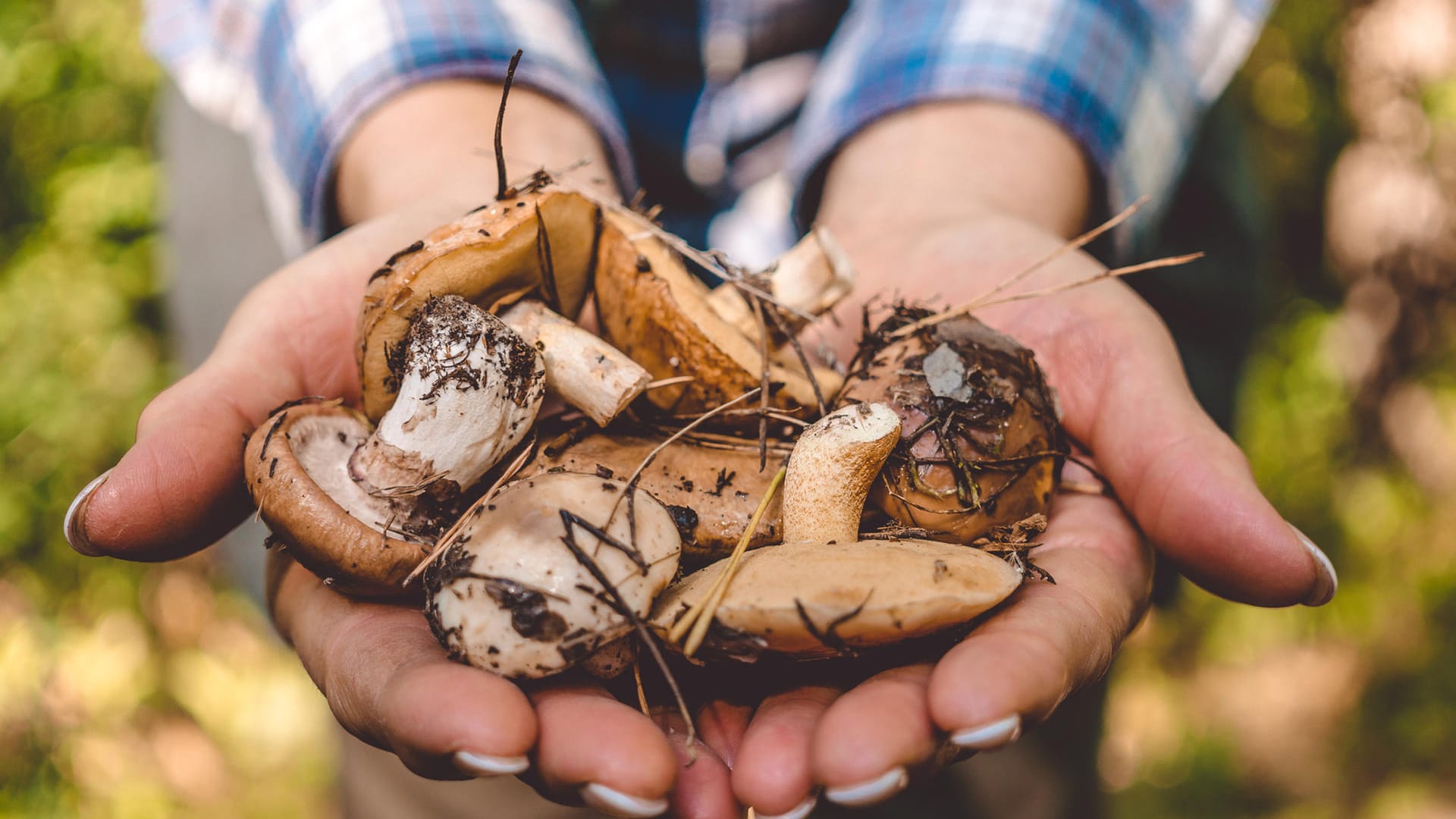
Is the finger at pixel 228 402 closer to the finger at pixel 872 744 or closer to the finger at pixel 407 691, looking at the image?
the finger at pixel 407 691

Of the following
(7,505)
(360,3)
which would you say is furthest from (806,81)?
(7,505)

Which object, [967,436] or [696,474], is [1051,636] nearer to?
[967,436]

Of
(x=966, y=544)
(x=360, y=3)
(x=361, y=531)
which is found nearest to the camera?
(x=361, y=531)

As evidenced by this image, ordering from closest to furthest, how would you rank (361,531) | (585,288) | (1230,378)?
(361,531) < (585,288) < (1230,378)

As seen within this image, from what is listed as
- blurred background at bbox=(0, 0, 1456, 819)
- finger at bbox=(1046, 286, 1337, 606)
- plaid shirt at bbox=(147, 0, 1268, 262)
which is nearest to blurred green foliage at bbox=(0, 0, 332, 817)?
blurred background at bbox=(0, 0, 1456, 819)

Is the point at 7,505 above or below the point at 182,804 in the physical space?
above

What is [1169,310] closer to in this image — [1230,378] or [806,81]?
[1230,378]

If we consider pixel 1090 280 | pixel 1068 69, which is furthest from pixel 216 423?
pixel 1068 69
